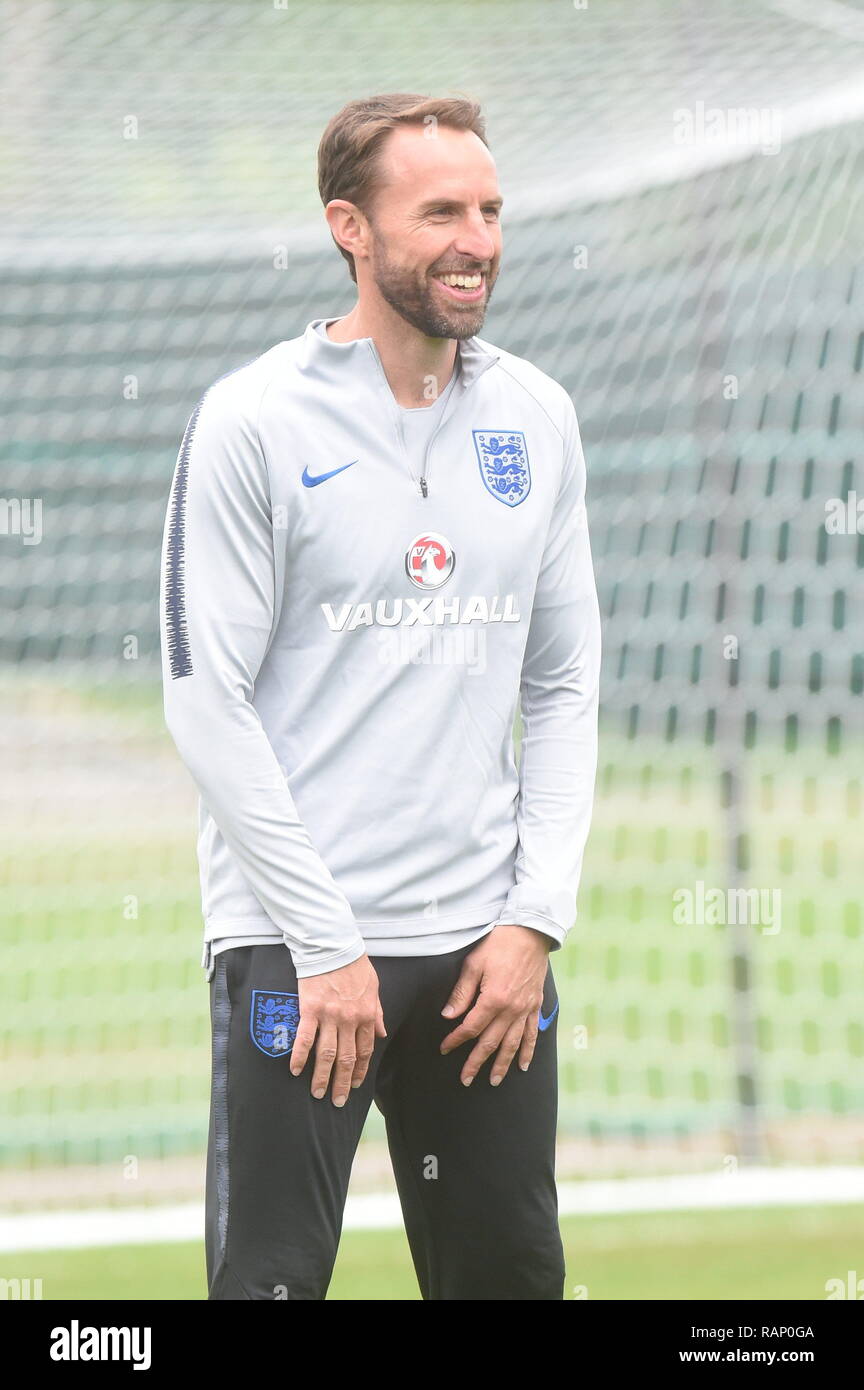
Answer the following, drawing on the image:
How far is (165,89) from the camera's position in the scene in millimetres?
4305

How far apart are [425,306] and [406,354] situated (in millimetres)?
73

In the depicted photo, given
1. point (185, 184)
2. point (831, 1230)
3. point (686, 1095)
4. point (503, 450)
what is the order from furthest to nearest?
point (185, 184)
point (686, 1095)
point (831, 1230)
point (503, 450)

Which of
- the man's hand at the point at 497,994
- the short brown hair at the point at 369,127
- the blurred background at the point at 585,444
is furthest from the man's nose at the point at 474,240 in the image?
the blurred background at the point at 585,444

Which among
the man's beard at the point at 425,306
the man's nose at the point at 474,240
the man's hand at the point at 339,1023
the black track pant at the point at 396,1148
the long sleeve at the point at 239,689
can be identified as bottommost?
the black track pant at the point at 396,1148

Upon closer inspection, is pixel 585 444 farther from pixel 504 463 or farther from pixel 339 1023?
pixel 339 1023

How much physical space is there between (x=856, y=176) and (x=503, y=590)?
9.85 ft

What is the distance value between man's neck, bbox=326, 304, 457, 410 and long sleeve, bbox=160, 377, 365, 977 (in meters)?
0.16

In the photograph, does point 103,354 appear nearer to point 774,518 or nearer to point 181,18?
point 181,18

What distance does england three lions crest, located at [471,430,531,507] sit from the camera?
1631 millimetres

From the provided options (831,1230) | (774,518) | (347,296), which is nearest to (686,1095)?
(831,1230)

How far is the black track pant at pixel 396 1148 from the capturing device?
1542mm

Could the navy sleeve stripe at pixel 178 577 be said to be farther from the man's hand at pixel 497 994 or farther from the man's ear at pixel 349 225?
the man's hand at pixel 497 994

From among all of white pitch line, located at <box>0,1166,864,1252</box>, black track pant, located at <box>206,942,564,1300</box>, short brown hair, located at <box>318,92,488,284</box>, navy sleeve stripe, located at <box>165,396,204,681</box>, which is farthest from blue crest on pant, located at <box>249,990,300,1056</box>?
white pitch line, located at <box>0,1166,864,1252</box>
